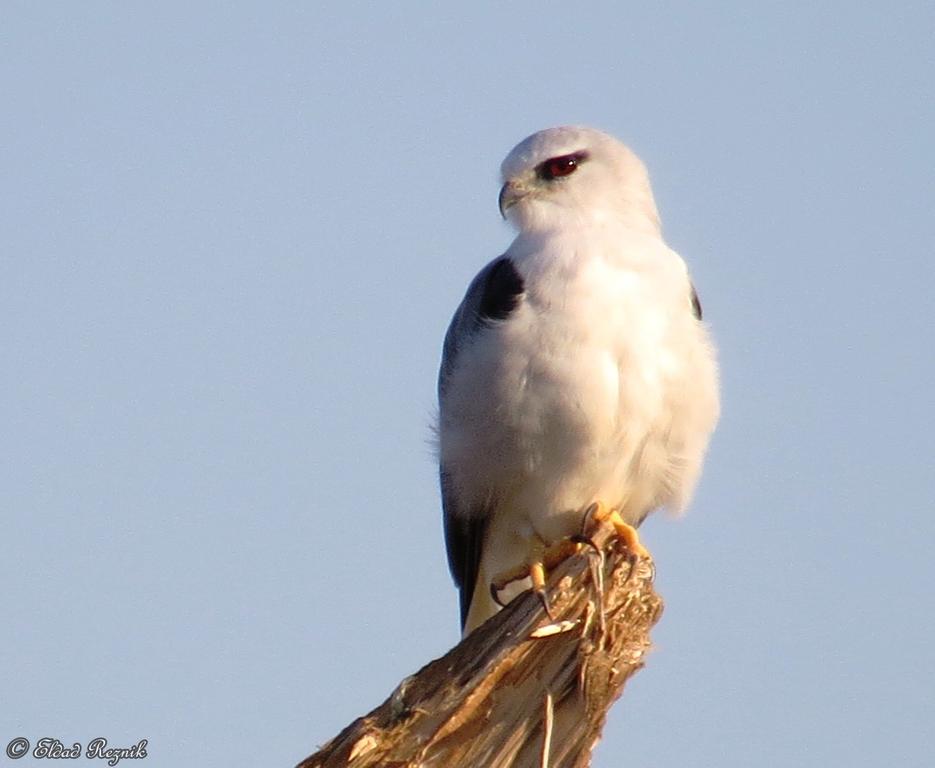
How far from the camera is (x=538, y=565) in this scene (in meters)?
5.76

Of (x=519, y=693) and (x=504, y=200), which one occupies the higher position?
(x=504, y=200)

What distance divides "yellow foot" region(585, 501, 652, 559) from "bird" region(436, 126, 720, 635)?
0.04ft

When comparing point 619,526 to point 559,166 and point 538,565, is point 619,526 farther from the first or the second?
point 559,166

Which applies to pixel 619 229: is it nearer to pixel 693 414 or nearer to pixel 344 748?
pixel 693 414

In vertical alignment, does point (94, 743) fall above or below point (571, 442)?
below

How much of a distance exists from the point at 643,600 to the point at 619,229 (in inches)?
73.9

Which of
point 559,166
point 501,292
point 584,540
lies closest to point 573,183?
point 559,166

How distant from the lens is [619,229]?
20.4ft

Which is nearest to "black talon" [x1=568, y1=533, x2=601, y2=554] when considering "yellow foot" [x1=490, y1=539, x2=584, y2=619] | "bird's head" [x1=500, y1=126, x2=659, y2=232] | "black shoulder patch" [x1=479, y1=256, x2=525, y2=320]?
"yellow foot" [x1=490, y1=539, x2=584, y2=619]

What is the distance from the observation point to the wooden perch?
4.30 metres

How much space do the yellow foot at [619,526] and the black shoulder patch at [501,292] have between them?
825mm

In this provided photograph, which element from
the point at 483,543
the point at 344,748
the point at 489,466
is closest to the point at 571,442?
the point at 489,466

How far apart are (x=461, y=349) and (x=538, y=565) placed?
0.91 meters

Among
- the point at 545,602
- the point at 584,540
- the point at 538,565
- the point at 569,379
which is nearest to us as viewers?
the point at 545,602
